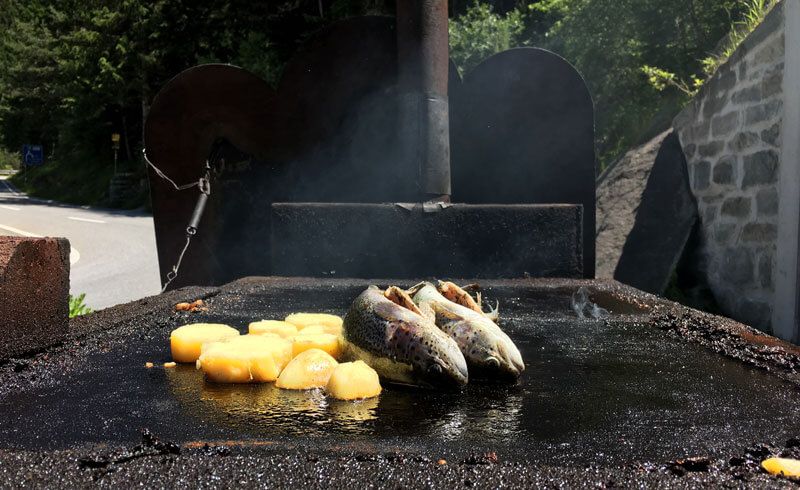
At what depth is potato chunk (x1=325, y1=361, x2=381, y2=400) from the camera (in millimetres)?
2068

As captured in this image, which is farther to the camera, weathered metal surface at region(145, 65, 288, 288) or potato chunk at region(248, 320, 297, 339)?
weathered metal surface at region(145, 65, 288, 288)

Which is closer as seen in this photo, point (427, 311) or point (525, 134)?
point (427, 311)

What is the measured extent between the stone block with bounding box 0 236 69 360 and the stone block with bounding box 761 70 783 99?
532 centimetres

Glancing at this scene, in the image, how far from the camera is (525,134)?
5758 mm

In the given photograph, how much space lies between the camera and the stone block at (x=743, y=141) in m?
5.91

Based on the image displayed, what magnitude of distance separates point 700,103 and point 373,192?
3.77 meters

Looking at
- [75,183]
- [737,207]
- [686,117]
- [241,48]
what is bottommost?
[737,207]

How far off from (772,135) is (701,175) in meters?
1.45

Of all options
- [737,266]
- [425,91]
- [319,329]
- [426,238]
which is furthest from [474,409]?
[737,266]

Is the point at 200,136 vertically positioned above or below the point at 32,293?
above

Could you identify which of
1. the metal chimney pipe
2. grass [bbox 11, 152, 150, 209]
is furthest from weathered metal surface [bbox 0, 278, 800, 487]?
grass [bbox 11, 152, 150, 209]

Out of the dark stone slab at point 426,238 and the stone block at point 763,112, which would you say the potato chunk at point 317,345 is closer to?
the dark stone slab at point 426,238

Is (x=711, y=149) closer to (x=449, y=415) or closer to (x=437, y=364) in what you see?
(x=437, y=364)

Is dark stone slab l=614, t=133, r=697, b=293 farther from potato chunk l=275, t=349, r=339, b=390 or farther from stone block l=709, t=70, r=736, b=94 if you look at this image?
potato chunk l=275, t=349, r=339, b=390
